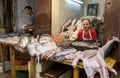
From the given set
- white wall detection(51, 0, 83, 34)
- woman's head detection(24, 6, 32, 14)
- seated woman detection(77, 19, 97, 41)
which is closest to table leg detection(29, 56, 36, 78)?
seated woman detection(77, 19, 97, 41)

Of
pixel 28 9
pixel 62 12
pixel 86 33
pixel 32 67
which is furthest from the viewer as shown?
pixel 28 9

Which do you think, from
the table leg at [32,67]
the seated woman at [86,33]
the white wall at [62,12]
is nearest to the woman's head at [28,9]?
the white wall at [62,12]

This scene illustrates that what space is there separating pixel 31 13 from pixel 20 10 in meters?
0.43

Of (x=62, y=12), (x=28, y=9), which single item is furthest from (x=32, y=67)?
(x=28, y=9)

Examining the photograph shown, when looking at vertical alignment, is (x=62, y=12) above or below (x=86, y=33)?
above

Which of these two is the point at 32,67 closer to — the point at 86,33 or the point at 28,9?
the point at 86,33

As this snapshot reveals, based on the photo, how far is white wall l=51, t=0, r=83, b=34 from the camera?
3.16 meters

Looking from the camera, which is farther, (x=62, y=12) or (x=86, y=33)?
(x=62, y=12)

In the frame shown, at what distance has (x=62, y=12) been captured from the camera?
3410 mm

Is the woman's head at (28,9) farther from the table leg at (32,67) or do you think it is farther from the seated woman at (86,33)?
the table leg at (32,67)

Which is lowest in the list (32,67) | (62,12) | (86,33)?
(32,67)

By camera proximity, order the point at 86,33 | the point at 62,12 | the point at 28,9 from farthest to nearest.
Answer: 1. the point at 28,9
2. the point at 62,12
3. the point at 86,33

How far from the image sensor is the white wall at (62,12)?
316 centimetres

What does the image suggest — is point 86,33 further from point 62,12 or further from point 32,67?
point 32,67
